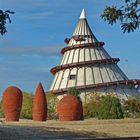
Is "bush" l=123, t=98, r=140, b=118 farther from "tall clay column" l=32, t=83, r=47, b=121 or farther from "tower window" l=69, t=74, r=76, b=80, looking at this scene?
"tall clay column" l=32, t=83, r=47, b=121

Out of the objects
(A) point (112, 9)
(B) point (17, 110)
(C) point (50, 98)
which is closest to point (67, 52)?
(C) point (50, 98)

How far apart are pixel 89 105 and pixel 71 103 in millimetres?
23180

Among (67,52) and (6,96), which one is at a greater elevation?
(67,52)

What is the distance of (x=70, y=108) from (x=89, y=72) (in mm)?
38822

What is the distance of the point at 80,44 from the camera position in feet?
258

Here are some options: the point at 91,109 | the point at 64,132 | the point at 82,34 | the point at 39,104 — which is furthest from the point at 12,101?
the point at 82,34

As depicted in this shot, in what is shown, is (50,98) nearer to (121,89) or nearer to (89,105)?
(89,105)

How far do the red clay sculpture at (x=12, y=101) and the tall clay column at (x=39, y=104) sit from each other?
156 cm

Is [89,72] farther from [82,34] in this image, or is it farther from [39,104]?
[39,104]

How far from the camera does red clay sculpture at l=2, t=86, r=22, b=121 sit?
3828cm

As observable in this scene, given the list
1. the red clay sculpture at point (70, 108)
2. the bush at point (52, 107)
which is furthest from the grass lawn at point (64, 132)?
the bush at point (52, 107)

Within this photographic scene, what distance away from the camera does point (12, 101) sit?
38531 millimetres

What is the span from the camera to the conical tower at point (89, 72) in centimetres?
7588

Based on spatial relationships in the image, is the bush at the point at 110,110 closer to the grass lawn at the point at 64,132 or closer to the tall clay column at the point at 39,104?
the tall clay column at the point at 39,104
